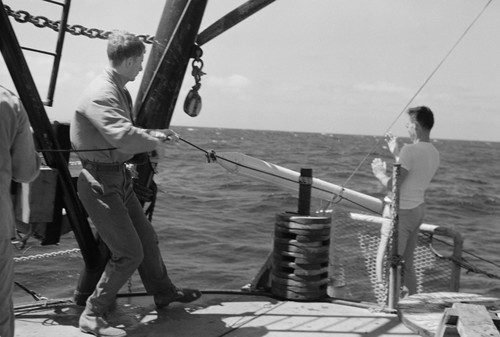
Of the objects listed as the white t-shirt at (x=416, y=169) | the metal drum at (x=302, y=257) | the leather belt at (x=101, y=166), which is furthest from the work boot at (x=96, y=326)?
the white t-shirt at (x=416, y=169)

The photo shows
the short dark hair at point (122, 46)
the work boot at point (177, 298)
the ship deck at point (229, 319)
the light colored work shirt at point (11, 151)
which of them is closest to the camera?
the light colored work shirt at point (11, 151)

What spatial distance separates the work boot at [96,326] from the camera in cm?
447

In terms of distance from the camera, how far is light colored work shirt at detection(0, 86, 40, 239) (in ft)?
11.1

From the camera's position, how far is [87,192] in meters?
4.43

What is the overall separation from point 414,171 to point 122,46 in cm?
279

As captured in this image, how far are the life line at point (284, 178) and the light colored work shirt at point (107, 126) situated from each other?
4.81 feet

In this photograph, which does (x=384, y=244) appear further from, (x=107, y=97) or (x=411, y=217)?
(x=107, y=97)

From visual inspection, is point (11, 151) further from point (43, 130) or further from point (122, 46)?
point (43, 130)

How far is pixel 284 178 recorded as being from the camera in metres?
5.98

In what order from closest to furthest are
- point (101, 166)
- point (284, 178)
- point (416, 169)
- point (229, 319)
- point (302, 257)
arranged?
1. point (101, 166)
2. point (229, 319)
3. point (302, 257)
4. point (416, 169)
5. point (284, 178)

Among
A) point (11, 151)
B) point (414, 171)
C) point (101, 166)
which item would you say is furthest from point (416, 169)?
point (11, 151)

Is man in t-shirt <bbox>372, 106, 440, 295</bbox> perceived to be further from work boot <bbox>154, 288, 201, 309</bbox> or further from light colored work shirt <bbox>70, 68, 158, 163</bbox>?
light colored work shirt <bbox>70, 68, 158, 163</bbox>

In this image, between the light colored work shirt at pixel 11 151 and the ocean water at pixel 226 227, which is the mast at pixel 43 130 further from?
the light colored work shirt at pixel 11 151

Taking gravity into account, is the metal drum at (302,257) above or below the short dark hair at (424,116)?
below
